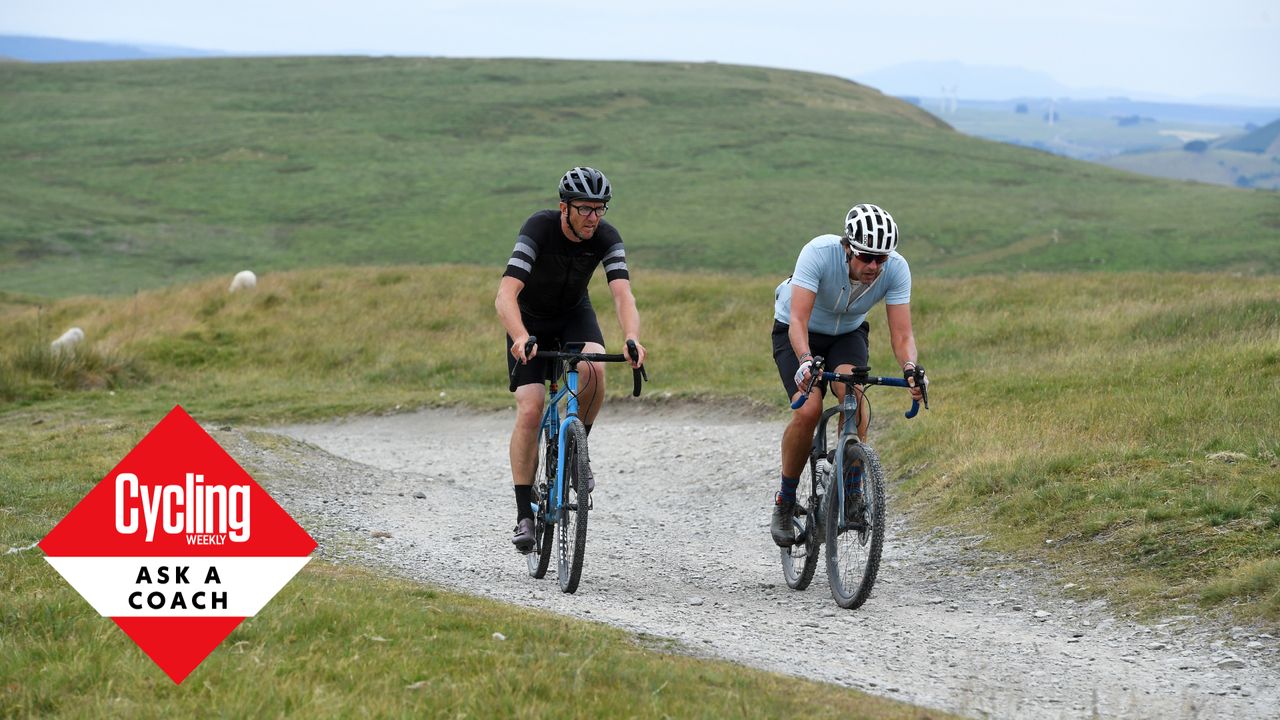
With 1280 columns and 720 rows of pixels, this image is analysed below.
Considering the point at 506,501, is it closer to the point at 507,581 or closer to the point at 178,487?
the point at 507,581

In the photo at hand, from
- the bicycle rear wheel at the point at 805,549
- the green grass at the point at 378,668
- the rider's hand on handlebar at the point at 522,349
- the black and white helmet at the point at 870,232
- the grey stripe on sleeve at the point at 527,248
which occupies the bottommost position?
the bicycle rear wheel at the point at 805,549

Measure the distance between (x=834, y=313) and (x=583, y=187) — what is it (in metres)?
1.84

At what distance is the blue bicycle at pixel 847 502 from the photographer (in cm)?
785

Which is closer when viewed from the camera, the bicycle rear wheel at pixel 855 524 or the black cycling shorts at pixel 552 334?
the bicycle rear wheel at pixel 855 524

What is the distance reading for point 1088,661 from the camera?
7102 millimetres

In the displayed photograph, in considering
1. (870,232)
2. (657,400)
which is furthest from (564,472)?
(657,400)

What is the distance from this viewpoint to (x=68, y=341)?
2308 centimetres

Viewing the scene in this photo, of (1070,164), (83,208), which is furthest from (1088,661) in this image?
(1070,164)

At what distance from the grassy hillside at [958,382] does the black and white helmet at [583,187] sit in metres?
4.05

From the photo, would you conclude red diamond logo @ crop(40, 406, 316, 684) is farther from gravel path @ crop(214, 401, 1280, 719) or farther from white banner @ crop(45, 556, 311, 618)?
gravel path @ crop(214, 401, 1280, 719)

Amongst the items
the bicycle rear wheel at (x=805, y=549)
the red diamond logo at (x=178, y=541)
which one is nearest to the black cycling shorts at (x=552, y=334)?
the bicycle rear wheel at (x=805, y=549)

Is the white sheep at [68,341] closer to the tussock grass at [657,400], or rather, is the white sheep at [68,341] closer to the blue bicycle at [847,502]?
the tussock grass at [657,400]

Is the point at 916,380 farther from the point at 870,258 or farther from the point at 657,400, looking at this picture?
the point at 657,400

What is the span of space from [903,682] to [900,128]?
320 ft
